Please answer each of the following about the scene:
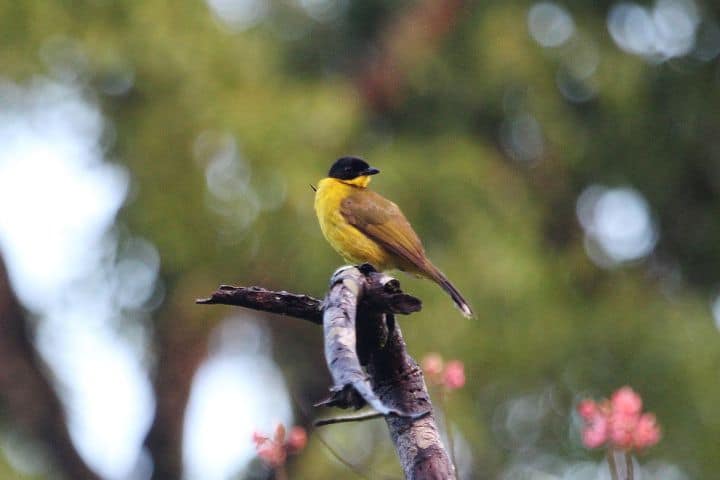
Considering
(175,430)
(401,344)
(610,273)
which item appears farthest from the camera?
(175,430)

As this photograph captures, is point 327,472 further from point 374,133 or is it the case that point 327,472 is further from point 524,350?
point 374,133

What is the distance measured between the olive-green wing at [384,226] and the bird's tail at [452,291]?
47 mm

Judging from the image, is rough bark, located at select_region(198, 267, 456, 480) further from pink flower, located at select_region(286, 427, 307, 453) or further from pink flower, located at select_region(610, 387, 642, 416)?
pink flower, located at select_region(610, 387, 642, 416)

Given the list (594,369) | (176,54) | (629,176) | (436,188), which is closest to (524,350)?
(594,369)

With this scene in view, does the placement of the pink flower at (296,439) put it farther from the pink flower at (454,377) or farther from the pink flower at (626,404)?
the pink flower at (626,404)

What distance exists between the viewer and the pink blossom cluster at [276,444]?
2609 mm

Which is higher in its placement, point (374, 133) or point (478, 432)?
point (374, 133)

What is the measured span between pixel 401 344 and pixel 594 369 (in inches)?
224

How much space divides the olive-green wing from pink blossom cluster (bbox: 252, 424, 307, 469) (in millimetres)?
1701

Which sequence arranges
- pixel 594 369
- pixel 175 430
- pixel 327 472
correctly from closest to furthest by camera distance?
pixel 327 472
pixel 594 369
pixel 175 430

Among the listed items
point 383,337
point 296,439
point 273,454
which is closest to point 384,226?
point 296,439

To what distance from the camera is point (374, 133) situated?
850 centimetres

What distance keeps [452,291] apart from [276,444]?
1586mm

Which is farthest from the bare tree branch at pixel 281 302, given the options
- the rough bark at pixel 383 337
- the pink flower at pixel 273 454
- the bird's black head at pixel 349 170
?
the bird's black head at pixel 349 170
